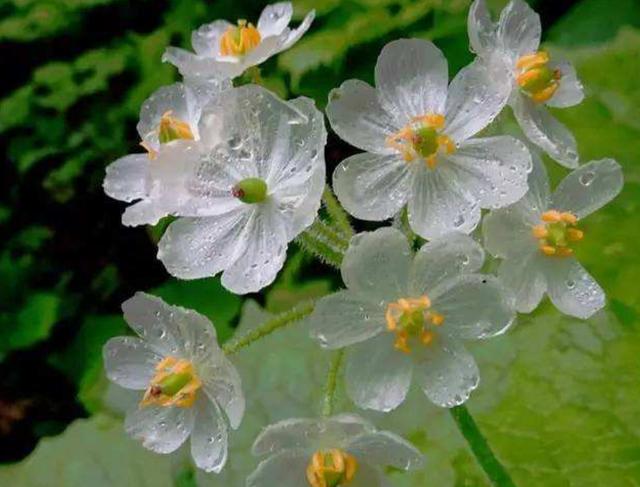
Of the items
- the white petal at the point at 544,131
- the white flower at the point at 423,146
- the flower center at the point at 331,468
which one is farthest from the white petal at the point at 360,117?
the flower center at the point at 331,468

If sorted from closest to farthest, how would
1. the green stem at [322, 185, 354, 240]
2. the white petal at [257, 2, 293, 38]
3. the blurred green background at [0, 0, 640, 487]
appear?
the green stem at [322, 185, 354, 240] → the white petal at [257, 2, 293, 38] → the blurred green background at [0, 0, 640, 487]

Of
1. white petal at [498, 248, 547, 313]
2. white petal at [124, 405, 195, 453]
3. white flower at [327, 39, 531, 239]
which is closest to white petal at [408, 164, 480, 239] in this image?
white flower at [327, 39, 531, 239]

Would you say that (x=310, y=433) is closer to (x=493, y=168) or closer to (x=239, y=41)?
(x=493, y=168)

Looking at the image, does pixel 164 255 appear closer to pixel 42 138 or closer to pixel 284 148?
pixel 284 148

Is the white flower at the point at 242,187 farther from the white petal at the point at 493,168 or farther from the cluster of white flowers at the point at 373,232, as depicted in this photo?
the white petal at the point at 493,168

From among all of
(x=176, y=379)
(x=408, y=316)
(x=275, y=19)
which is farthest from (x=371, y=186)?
(x=275, y=19)

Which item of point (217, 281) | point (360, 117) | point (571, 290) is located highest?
point (360, 117)

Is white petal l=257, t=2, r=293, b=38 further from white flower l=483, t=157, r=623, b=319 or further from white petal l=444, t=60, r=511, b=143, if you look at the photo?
white flower l=483, t=157, r=623, b=319
